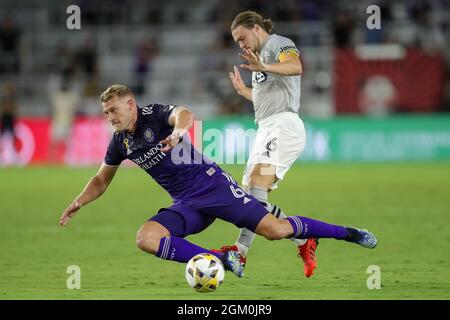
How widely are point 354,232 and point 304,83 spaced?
17.8 m

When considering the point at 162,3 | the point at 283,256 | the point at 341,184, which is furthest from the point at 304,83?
the point at 283,256

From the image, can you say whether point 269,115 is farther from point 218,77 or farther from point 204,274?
point 218,77

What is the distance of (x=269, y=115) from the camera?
30.2 feet

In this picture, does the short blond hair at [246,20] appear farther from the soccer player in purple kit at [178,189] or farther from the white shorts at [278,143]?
the soccer player in purple kit at [178,189]

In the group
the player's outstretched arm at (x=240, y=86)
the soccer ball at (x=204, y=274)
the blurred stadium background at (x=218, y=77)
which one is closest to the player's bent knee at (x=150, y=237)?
the soccer ball at (x=204, y=274)

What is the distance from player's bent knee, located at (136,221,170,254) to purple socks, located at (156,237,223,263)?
0.04m

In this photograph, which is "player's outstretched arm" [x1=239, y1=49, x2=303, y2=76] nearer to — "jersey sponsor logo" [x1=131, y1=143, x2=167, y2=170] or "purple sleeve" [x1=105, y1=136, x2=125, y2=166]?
"jersey sponsor logo" [x1=131, y1=143, x2=167, y2=170]

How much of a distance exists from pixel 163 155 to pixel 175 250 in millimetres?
813

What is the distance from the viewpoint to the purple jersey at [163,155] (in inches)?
314

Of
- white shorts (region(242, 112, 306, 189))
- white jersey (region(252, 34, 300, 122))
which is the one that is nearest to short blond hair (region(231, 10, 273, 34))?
white jersey (region(252, 34, 300, 122))

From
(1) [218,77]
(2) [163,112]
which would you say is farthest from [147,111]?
(1) [218,77]

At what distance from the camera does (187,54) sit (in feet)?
90.9

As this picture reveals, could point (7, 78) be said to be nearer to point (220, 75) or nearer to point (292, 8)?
point (220, 75)

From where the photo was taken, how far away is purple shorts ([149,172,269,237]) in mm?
7973
